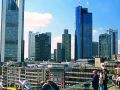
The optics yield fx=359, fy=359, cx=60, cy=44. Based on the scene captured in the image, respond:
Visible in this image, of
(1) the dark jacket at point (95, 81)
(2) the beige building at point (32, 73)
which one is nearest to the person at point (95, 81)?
(1) the dark jacket at point (95, 81)

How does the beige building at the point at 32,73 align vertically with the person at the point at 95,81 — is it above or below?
below

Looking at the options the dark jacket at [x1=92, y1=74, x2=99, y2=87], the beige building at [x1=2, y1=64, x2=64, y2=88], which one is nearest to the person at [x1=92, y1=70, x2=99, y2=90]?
the dark jacket at [x1=92, y1=74, x2=99, y2=87]

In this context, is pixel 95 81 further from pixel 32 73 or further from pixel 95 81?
pixel 32 73

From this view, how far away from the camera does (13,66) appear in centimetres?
17788

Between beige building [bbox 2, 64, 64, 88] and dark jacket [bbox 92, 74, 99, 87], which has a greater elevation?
dark jacket [bbox 92, 74, 99, 87]

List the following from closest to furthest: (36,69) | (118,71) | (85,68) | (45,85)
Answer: (45,85)
(118,71)
(85,68)
(36,69)

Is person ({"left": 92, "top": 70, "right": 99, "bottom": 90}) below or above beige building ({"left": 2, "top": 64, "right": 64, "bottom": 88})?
above

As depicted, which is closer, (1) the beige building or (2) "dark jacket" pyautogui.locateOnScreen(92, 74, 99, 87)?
(2) "dark jacket" pyautogui.locateOnScreen(92, 74, 99, 87)

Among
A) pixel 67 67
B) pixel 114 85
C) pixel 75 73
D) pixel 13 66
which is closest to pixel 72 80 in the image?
pixel 75 73

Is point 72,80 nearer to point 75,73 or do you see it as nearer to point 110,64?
point 75,73

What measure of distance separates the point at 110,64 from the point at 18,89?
118693 millimetres

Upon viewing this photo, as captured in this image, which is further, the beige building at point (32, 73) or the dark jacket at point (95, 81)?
the beige building at point (32, 73)

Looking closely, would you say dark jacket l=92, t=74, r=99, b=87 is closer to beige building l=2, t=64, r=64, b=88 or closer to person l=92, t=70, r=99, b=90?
person l=92, t=70, r=99, b=90

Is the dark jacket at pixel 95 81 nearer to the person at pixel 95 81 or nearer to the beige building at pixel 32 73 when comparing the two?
the person at pixel 95 81
